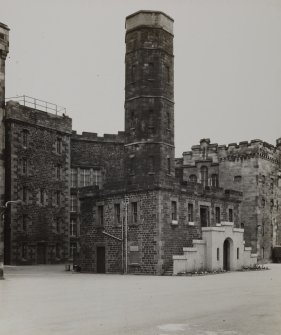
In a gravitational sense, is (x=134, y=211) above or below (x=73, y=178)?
below

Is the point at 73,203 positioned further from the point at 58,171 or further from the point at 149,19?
the point at 149,19

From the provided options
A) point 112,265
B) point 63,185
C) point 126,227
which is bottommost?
point 112,265

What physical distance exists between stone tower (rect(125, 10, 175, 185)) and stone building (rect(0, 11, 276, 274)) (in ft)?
0.24

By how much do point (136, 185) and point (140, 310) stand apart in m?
20.1

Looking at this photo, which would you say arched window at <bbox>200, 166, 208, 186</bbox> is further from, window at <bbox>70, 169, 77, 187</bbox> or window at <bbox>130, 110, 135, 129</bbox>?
window at <bbox>130, 110, 135, 129</bbox>

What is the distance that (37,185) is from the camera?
156 feet

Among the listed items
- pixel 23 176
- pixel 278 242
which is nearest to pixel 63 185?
pixel 23 176

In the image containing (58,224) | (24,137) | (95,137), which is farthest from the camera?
(95,137)

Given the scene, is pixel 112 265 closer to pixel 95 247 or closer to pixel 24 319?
pixel 95 247

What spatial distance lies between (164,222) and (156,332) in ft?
74.9

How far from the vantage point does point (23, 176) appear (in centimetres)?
4622

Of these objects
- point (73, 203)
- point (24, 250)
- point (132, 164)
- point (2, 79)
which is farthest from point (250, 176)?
point (2, 79)

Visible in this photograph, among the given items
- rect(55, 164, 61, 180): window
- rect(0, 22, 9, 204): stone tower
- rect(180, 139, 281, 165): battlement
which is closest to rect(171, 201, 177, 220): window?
rect(0, 22, 9, 204): stone tower

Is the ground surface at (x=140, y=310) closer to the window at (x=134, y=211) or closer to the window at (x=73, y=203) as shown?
the window at (x=134, y=211)
